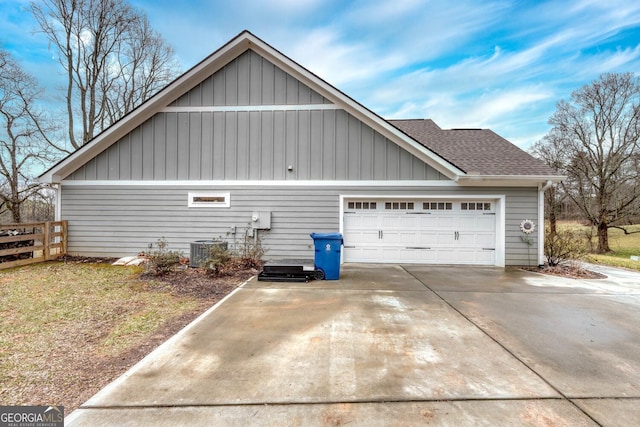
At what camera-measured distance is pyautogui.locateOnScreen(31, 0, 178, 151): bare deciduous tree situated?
1403 centimetres

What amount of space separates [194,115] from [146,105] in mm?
1267

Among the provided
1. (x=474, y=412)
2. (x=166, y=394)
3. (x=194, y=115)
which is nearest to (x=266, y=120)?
Result: (x=194, y=115)

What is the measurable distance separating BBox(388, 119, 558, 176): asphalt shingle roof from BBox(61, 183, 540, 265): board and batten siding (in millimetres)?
643

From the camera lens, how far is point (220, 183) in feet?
29.0

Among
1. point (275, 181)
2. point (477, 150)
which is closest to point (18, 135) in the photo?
point (275, 181)

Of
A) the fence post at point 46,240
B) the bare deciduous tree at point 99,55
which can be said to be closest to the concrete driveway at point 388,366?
the fence post at point 46,240

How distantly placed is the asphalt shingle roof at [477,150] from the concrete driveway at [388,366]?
419 centimetres

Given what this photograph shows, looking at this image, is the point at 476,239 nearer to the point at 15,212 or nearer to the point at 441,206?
the point at 441,206

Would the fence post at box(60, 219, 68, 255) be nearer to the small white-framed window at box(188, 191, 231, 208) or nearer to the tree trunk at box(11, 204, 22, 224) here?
the small white-framed window at box(188, 191, 231, 208)

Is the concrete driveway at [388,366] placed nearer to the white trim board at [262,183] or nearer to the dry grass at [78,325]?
the dry grass at [78,325]

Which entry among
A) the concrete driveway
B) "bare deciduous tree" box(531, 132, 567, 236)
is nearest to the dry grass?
the concrete driveway

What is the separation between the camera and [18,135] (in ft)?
43.3

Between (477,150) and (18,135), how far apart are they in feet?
61.3

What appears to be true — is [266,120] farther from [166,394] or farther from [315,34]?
[166,394]
